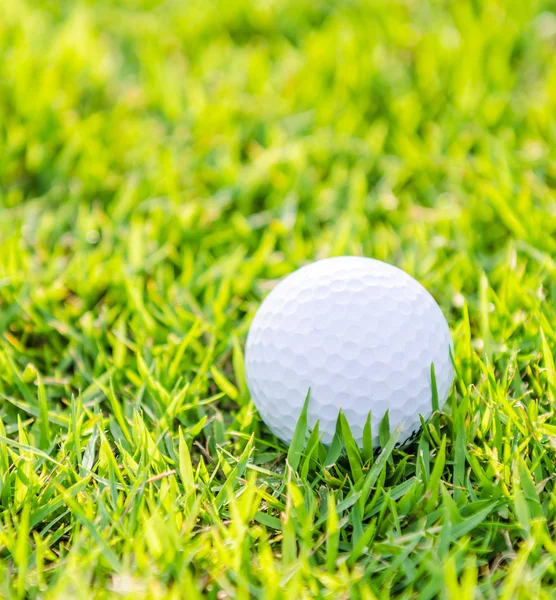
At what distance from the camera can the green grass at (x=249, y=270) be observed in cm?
155

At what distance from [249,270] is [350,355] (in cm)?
82

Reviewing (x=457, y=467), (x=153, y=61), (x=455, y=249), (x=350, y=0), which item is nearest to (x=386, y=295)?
(x=457, y=467)

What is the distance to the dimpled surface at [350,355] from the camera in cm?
171

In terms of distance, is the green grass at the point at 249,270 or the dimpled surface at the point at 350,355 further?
the dimpled surface at the point at 350,355

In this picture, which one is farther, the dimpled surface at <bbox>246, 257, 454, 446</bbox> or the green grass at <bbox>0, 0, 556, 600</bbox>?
the dimpled surface at <bbox>246, 257, 454, 446</bbox>

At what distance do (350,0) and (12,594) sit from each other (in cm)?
353

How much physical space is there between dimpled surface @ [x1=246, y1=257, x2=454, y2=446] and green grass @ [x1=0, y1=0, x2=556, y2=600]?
0.10m

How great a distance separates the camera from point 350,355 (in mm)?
1710

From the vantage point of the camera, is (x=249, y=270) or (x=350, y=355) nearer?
(x=350, y=355)

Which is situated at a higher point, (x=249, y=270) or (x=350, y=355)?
(x=350, y=355)

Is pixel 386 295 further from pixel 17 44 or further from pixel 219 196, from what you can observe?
pixel 17 44

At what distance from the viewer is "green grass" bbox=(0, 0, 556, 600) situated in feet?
5.08

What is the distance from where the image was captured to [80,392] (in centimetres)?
193

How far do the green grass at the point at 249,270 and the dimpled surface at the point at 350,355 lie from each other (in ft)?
0.31
